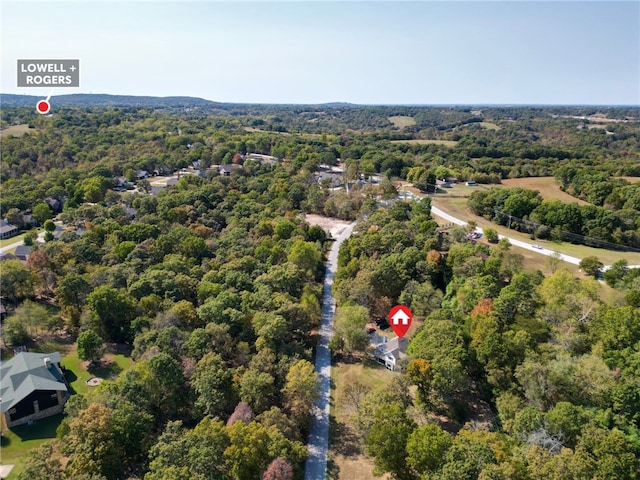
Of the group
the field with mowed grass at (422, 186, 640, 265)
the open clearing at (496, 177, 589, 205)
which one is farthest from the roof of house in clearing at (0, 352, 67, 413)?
the open clearing at (496, 177, 589, 205)

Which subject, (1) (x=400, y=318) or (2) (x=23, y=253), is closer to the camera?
(1) (x=400, y=318)

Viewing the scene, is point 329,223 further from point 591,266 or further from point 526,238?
point 591,266

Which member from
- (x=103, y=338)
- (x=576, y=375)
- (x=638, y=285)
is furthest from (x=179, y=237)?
(x=638, y=285)

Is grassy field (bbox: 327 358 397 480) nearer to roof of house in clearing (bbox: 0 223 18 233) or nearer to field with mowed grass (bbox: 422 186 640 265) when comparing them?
field with mowed grass (bbox: 422 186 640 265)

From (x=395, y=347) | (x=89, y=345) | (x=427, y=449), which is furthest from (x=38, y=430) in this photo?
(x=395, y=347)

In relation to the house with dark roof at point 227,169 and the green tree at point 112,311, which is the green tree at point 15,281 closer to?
the green tree at point 112,311

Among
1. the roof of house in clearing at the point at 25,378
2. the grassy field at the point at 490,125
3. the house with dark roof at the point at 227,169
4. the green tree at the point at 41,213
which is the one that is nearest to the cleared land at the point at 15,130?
the green tree at the point at 41,213
